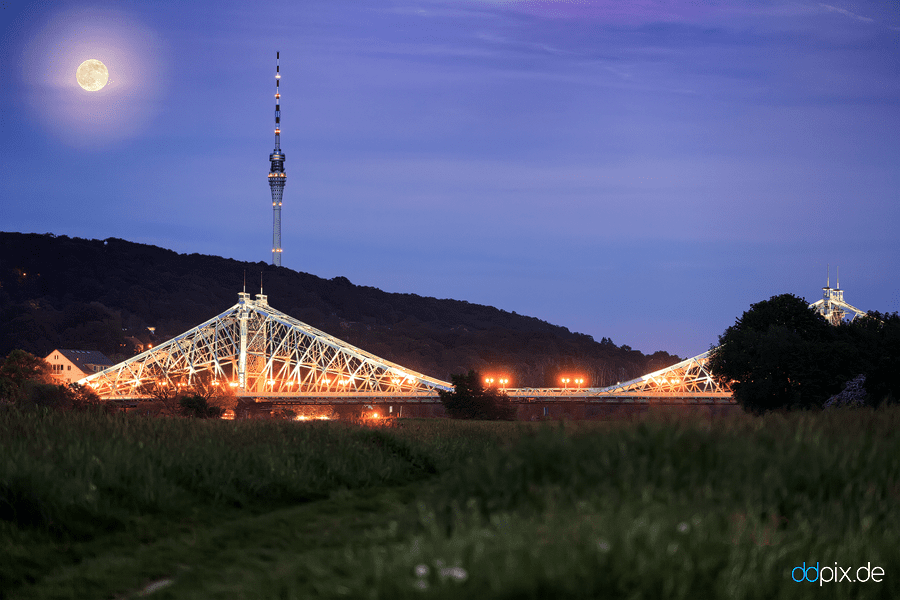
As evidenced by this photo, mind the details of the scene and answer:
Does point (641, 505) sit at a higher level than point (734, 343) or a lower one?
lower

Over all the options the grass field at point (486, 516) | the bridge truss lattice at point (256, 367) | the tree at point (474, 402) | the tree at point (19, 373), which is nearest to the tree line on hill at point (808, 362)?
the tree at point (474, 402)

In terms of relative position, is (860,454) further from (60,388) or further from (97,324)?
(97,324)

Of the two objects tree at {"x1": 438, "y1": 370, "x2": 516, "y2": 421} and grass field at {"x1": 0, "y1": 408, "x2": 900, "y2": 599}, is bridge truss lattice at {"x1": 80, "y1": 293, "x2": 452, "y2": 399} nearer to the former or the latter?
tree at {"x1": 438, "y1": 370, "x2": 516, "y2": 421}

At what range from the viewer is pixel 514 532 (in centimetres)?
679

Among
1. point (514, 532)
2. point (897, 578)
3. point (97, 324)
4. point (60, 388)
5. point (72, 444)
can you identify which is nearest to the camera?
point (514, 532)


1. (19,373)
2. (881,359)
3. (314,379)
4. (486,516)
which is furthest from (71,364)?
(486,516)

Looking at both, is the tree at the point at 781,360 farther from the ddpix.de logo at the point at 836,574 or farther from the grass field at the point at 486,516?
the ddpix.de logo at the point at 836,574

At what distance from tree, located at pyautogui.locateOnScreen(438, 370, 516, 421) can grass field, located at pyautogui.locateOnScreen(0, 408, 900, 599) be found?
180 feet

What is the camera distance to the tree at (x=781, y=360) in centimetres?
4703

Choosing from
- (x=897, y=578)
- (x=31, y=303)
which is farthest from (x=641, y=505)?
(x=31, y=303)

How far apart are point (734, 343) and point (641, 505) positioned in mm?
45768

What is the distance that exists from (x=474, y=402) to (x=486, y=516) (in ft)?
206

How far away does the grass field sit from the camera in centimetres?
630

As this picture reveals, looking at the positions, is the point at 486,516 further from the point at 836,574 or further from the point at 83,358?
the point at 83,358
